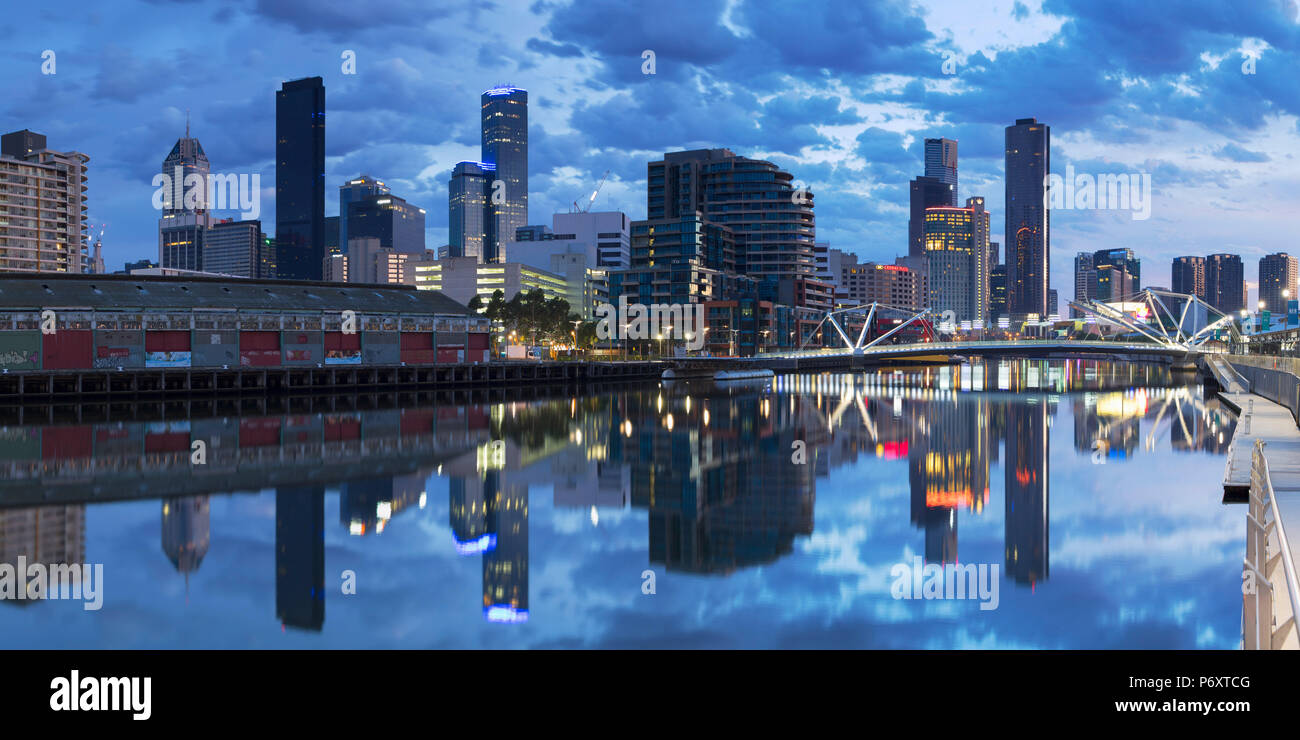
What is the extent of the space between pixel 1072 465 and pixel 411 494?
22911 millimetres

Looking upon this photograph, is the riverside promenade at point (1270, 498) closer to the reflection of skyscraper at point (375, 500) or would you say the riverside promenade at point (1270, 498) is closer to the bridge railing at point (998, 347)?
the reflection of skyscraper at point (375, 500)

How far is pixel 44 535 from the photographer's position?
19.6 m

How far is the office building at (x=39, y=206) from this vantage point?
146875 mm

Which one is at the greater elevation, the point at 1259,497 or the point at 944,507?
the point at 1259,497

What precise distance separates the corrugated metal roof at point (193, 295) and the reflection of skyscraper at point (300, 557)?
49876 mm

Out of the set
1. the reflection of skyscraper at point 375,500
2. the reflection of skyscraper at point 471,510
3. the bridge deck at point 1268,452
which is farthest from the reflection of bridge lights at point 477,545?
the bridge deck at point 1268,452

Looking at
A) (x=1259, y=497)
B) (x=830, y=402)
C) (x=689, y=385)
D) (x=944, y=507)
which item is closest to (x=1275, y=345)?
Answer: (x=830, y=402)

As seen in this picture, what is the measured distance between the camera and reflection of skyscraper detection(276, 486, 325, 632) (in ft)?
46.5

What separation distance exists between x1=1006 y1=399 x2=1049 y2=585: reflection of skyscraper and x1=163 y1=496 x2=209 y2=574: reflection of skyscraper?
600 inches

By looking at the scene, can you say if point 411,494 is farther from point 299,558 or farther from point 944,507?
point 944,507

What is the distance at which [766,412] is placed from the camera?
58.1 meters

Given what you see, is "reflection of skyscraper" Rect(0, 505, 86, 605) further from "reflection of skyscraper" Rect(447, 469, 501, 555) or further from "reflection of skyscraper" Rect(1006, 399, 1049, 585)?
"reflection of skyscraper" Rect(1006, 399, 1049, 585)
